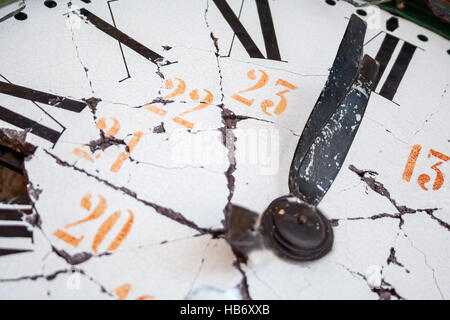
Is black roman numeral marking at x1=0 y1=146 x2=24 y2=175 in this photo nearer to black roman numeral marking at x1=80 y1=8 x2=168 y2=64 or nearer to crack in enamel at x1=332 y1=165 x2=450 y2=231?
black roman numeral marking at x1=80 y1=8 x2=168 y2=64

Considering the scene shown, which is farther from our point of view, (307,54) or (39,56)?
(307,54)

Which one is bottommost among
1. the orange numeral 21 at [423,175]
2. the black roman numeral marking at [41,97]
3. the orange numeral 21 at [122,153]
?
the orange numeral 21 at [122,153]

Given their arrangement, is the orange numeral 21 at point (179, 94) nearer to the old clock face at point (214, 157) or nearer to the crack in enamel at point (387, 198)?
the old clock face at point (214, 157)

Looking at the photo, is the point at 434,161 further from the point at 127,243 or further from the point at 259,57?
the point at 127,243

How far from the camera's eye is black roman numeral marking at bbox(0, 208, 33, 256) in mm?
998

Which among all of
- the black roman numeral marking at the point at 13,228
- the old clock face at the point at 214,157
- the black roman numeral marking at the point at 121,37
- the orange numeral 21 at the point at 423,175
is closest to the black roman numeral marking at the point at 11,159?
the old clock face at the point at 214,157

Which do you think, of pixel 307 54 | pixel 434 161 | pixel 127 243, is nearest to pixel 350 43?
pixel 307 54

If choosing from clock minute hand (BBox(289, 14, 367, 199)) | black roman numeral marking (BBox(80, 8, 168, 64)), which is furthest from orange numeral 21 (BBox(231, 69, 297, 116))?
black roman numeral marking (BBox(80, 8, 168, 64))

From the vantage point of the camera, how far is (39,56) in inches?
53.8

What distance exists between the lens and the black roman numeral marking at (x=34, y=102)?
119 centimetres

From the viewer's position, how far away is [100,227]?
106 centimetres
